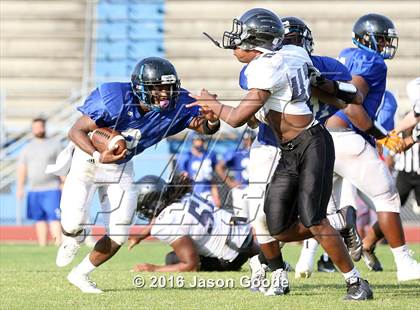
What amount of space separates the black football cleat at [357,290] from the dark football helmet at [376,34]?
2189mm

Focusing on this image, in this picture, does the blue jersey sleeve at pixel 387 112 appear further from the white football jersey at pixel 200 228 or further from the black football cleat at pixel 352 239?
the black football cleat at pixel 352 239

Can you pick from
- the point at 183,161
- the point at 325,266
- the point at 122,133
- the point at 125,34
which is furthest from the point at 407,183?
the point at 125,34

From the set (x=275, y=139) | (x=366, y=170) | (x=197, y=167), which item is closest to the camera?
(x=275, y=139)

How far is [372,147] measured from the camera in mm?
6590

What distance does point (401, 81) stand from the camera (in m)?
16.4

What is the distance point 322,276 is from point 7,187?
329 inches

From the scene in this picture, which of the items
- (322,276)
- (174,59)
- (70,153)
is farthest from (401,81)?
(70,153)

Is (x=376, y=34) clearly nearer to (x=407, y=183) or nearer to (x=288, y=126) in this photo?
(x=288, y=126)

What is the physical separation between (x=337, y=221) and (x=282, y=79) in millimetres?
1734

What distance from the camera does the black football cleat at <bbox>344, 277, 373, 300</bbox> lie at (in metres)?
5.22

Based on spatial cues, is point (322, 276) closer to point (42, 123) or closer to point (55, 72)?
point (42, 123)

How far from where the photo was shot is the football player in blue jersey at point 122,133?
5.88m

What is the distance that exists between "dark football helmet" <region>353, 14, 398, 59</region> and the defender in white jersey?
1.95 m

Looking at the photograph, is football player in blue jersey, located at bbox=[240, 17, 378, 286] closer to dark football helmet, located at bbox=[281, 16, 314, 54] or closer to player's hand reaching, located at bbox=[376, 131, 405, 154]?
dark football helmet, located at bbox=[281, 16, 314, 54]
